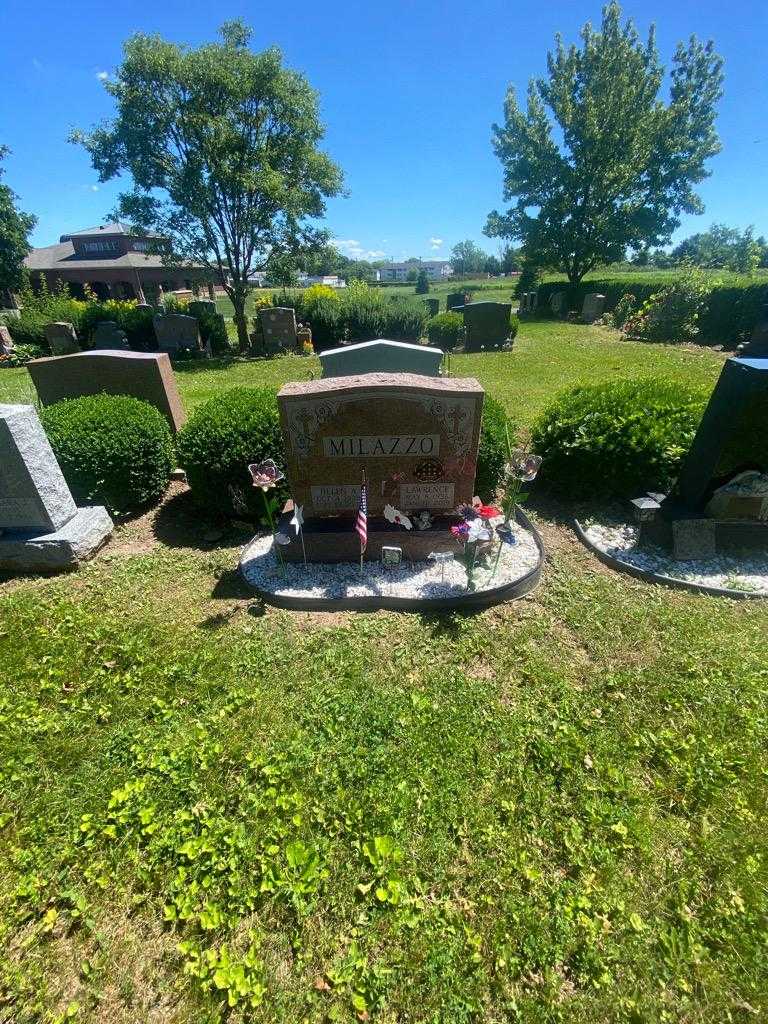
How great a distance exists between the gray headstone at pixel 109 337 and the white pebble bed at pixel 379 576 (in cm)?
1608

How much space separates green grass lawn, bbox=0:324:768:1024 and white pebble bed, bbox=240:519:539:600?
32cm

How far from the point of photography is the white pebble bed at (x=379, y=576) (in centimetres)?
459

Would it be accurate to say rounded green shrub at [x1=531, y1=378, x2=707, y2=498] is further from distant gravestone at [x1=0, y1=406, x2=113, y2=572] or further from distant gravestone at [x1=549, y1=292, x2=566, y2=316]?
distant gravestone at [x1=549, y1=292, x2=566, y2=316]

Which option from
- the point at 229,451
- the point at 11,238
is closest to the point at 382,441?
the point at 229,451

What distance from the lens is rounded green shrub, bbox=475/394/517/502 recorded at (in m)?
5.71

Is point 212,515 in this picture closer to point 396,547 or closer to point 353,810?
point 396,547

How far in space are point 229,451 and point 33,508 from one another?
2.11 meters

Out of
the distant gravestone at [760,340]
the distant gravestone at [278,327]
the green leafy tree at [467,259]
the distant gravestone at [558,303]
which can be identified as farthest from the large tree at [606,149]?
the green leafy tree at [467,259]

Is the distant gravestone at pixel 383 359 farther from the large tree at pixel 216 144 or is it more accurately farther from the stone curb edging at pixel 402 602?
the large tree at pixel 216 144

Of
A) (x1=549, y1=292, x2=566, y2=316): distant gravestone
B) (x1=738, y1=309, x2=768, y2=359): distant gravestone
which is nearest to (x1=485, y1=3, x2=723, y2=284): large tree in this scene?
(x1=549, y1=292, x2=566, y2=316): distant gravestone

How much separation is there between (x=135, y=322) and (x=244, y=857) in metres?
21.1

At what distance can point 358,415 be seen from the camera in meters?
4.64

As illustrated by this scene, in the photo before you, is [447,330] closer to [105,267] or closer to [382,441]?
[382,441]

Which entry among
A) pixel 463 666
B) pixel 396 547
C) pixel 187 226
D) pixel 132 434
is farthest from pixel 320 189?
pixel 463 666
